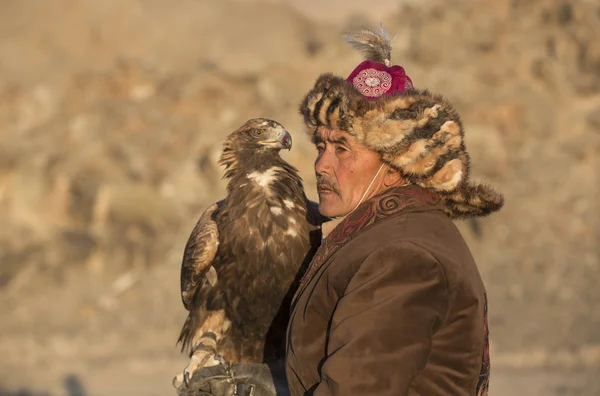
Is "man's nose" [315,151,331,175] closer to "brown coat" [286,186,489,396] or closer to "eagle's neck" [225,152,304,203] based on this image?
"brown coat" [286,186,489,396]

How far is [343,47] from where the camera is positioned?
21.8 metres

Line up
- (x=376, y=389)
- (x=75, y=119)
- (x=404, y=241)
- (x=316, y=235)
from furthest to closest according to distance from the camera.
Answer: (x=75, y=119), (x=316, y=235), (x=404, y=241), (x=376, y=389)

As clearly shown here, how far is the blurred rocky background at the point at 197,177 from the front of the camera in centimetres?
1631

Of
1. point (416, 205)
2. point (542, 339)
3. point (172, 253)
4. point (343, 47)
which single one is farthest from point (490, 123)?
point (416, 205)

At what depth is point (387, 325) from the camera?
2164 mm

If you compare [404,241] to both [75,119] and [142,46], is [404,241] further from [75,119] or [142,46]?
[142,46]

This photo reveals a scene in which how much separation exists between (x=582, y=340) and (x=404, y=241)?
1355 centimetres

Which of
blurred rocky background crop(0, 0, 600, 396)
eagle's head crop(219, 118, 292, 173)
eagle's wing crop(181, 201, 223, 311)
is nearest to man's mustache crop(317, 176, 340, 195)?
eagle's wing crop(181, 201, 223, 311)

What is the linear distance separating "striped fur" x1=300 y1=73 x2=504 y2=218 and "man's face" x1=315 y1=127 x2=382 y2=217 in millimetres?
42

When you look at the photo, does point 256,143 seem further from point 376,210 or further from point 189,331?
point 376,210

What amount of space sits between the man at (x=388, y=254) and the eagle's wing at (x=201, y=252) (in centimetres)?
142

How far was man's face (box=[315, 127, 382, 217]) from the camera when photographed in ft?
8.48

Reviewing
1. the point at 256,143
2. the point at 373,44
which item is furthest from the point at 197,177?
the point at 373,44

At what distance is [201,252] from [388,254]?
6.36 ft
